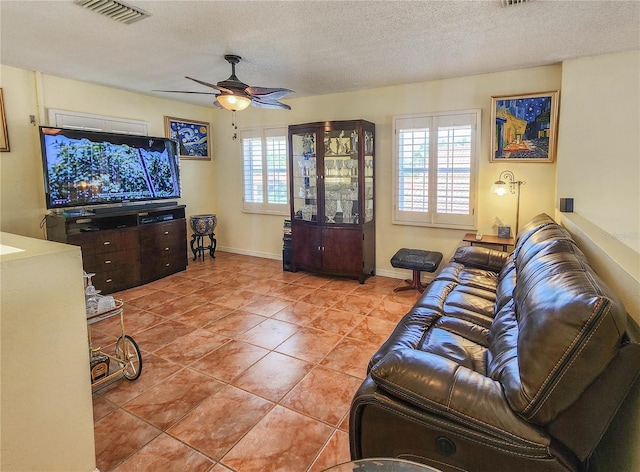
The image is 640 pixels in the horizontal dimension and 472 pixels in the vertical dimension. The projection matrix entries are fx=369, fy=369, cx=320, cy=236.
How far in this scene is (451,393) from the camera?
131cm

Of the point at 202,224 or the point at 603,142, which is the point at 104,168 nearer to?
the point at 202,224

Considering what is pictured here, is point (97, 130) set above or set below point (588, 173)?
above

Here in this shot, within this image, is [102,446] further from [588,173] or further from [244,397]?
[588,173]

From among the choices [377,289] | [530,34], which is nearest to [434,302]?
[377,289]

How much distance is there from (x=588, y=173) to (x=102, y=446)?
14.7 feet

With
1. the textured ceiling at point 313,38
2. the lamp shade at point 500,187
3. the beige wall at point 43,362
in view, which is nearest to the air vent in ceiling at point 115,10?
the textured ceiling at point 313,38

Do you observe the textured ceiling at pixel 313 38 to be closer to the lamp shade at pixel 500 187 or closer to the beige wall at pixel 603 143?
the beige wall at pixel 603 143

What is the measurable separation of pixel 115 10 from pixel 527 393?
3.21 meters

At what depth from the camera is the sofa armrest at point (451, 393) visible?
124 cm

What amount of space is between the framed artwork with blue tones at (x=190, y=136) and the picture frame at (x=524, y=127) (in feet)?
14.1

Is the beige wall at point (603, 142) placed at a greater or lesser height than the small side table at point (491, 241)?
greater

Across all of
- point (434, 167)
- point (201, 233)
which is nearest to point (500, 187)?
Result: point (434, 167)

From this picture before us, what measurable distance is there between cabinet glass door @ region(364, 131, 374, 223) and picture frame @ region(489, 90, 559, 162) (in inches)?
56.2

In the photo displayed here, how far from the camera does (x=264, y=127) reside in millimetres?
5816
